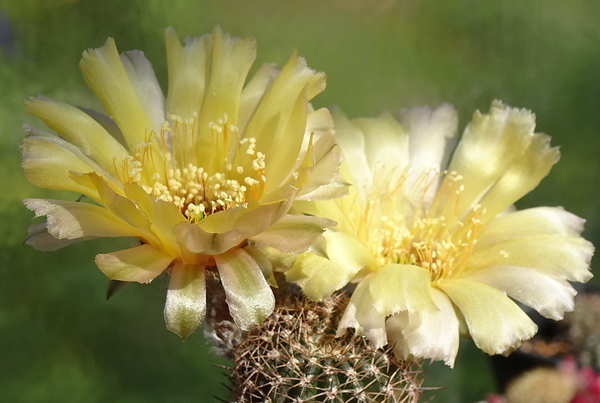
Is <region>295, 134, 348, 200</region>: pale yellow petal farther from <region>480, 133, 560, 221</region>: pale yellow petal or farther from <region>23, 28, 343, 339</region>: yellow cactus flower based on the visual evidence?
<region>480, 133, 560, 221</region>: pale yellow petal

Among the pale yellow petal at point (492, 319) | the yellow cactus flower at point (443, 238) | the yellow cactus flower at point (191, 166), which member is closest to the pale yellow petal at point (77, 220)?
the yellow cactus flower at point (191, 166)

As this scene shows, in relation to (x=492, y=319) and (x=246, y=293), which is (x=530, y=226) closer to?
(x=492, y=319)

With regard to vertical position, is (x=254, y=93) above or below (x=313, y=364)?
above

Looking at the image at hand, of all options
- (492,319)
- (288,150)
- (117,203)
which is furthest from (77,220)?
(492,319)

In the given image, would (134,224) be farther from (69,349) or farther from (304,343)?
(69,349)

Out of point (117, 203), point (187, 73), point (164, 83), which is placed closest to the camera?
point (117, 203)

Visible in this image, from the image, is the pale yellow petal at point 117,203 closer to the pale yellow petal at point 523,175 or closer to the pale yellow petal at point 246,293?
the pale yellow petal at point 246,293
